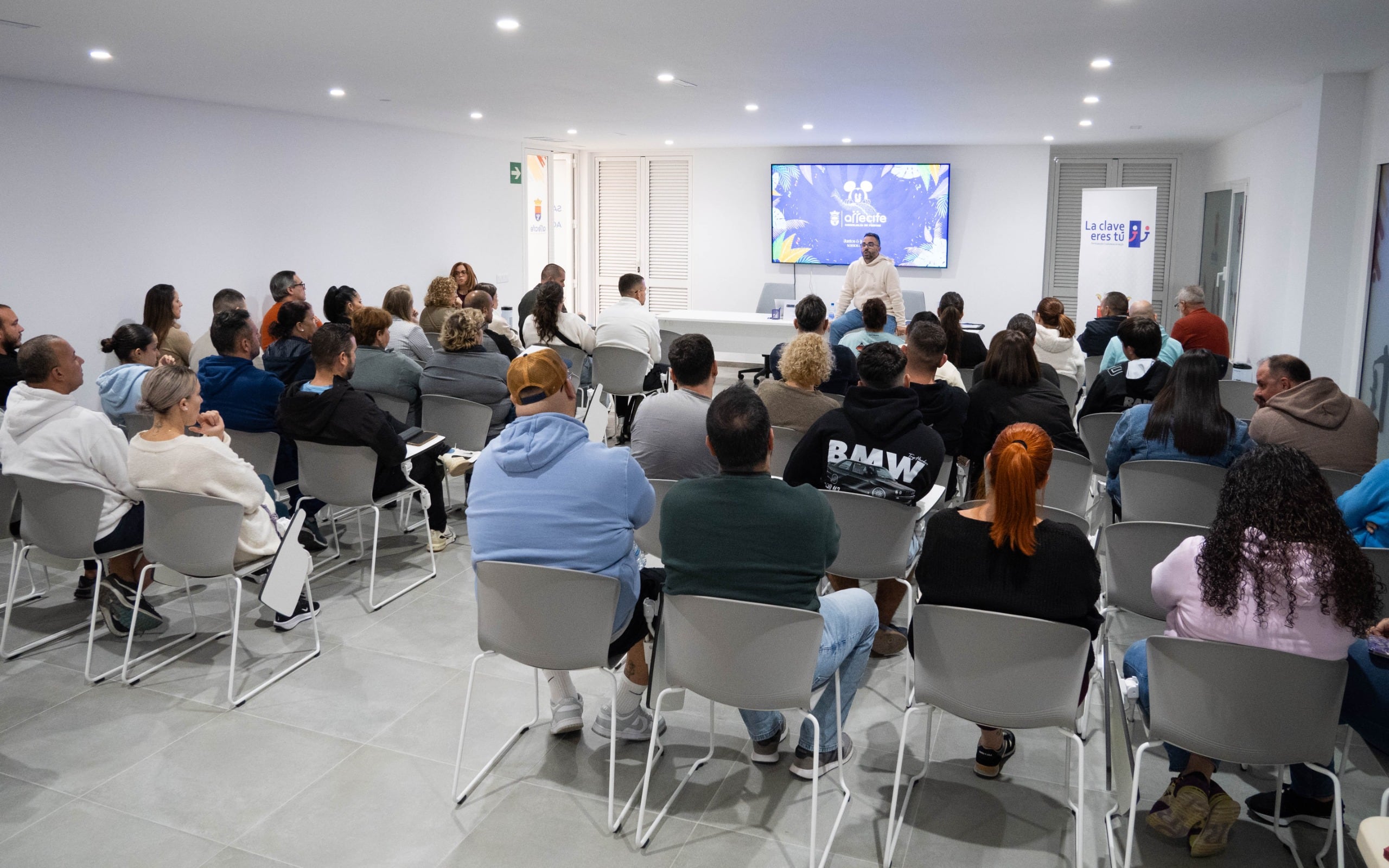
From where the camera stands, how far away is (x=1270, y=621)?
242 cm

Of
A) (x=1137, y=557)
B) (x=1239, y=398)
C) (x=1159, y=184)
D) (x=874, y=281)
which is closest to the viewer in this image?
(x=1137, y=557)

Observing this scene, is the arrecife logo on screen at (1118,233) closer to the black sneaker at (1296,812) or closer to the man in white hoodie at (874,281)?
the man in white hoodie at (874,281)

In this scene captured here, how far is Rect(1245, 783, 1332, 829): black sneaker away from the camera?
9.43ft

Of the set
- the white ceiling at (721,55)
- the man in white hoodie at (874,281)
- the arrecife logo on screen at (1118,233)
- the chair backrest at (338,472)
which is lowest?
the chair backrest at (338,472)

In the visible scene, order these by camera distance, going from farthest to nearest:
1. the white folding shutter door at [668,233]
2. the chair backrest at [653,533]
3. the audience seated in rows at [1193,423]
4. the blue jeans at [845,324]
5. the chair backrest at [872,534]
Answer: the white folding shutter door at [668,233] < the blue jeans at [845,324] < the audience seated in rows at [1193,423] < the chair backrest at [653,533] < the chair backrest at [872,534]

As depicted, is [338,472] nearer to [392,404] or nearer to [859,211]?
[392,404]

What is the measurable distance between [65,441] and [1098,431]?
4.93 meters

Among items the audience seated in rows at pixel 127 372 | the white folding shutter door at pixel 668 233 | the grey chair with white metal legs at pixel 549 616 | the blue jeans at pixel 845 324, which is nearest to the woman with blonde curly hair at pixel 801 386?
the grey chair with white metal legs at pixel 549 616

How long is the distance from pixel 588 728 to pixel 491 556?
945 millimetres

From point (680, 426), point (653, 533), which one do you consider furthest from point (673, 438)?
point (653, 533)

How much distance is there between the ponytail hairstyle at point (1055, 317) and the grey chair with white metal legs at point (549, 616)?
5.56m

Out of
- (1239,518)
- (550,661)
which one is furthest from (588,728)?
(1239,518)

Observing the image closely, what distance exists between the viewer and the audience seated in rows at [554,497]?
9.25 feet

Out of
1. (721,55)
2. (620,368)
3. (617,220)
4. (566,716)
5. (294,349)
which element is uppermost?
(721,55)
